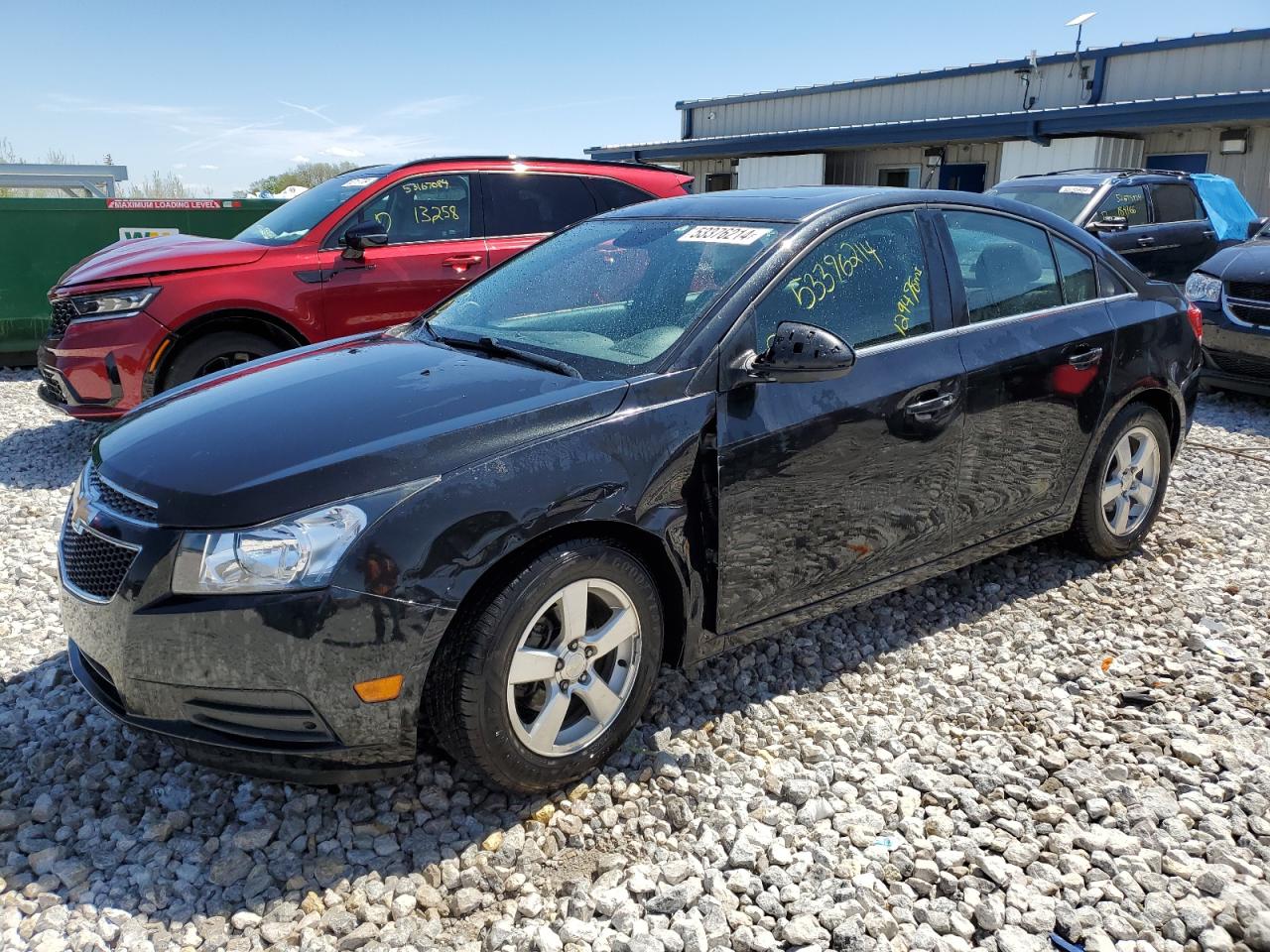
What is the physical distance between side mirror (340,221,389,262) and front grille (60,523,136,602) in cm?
385

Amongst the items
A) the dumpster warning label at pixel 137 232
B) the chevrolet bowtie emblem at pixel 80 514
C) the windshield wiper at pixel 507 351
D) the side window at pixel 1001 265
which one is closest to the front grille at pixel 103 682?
the chevrolet bowtie emblem at pixel 80 514

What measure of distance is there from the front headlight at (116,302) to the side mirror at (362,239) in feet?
3.88

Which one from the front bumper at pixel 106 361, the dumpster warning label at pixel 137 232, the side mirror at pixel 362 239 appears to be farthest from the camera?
the dumpster warning label at pixel 137 232

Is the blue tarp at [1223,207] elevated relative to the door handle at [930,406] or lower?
elevated

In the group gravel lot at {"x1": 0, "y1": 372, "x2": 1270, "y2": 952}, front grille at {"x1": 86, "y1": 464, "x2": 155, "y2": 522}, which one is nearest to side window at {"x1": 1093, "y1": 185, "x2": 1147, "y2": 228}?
gravel lot at {"x1": 0, "y1": 372, "x2": 1270, "y2": 952}

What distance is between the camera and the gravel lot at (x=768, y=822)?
2438 mm

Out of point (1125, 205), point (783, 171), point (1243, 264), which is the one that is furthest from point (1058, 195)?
point (783, 171)

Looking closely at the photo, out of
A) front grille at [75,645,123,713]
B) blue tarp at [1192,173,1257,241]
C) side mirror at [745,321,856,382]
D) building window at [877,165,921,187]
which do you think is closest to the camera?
front grille at [75,645,123,713]

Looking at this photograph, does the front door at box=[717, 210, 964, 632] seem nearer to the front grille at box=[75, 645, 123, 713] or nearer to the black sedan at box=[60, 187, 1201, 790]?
the black sedan at box=[60, 187, 1201, 790]

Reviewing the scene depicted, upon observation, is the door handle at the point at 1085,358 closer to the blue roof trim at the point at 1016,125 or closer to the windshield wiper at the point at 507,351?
the windshield wiper at the point at 507,351

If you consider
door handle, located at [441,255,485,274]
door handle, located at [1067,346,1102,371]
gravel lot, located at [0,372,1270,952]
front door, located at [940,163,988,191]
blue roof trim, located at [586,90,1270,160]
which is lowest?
gravel lot, located at [0,372,1270,952]

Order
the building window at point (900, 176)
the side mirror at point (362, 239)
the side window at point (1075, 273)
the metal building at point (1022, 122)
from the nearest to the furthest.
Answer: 1. the side window at point (1075, 273)
2. the side mirror at point (362, 239)
3. the metal building at point (1022, 122)
4. the building window at point (900, 176)

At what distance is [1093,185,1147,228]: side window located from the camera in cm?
1025

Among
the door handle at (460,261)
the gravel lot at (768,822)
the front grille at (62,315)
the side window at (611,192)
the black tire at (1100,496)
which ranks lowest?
the gravel lot at (768,822)
